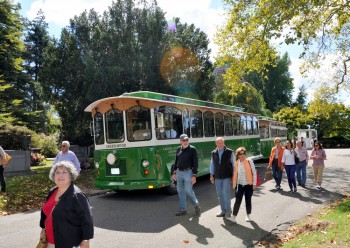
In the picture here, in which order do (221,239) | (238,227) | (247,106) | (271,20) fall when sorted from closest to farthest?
(221,239) → (238,227) → (271,20) → (247,106)

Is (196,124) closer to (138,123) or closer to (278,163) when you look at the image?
(138,123)

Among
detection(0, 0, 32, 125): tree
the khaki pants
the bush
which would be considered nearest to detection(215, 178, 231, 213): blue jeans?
the khaki pants

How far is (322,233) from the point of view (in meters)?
6.51

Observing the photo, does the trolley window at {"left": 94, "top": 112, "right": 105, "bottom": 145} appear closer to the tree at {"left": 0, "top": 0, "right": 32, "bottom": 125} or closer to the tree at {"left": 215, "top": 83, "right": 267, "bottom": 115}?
the tree at {"left": 0, "top": 0, "right": 32, "bottom": 125}

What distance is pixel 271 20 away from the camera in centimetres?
1129

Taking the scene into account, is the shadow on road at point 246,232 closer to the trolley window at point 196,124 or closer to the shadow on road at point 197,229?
the shadow on road at point 197,229

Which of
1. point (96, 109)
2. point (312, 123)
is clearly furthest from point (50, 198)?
point (312, 123)

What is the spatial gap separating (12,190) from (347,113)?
167 ft

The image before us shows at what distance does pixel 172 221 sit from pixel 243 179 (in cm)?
195

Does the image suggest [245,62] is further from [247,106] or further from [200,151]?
[247,106]

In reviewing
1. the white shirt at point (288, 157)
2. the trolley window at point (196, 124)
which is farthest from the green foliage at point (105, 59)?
the white shirt at point (288, 157)

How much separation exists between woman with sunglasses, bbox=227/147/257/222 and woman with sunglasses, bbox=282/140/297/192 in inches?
185

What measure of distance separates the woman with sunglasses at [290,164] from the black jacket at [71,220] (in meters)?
10.0

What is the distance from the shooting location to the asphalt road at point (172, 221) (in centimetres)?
690
